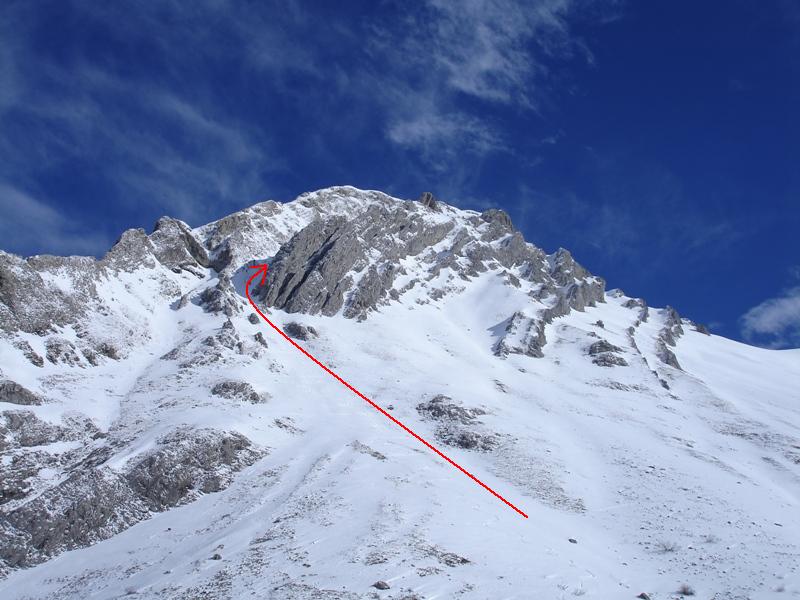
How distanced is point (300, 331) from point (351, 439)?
30.0 m

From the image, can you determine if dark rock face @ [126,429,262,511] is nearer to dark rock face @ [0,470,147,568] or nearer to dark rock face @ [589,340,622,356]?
dark rock face @ [0,470,147,568]

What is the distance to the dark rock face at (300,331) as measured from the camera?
79181 mm

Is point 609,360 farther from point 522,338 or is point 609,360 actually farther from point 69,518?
point 69,518

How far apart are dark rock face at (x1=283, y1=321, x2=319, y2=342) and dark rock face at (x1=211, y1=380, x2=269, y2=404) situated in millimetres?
19811

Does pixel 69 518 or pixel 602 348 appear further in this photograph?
pixel 602 348

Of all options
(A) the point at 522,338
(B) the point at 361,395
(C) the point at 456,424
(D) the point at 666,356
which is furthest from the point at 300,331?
(D) the point at 666,356

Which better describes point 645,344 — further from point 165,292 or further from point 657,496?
point 165,292

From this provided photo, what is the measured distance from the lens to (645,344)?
10581 centimetres

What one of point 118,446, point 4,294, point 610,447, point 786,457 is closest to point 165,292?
point 4,294

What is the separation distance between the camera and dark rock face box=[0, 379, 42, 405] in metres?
49.2

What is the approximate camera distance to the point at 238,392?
58281 mm

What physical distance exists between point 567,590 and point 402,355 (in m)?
51.3

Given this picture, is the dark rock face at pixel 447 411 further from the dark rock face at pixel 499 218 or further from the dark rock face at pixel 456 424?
the dark rock face at pixel 499 218

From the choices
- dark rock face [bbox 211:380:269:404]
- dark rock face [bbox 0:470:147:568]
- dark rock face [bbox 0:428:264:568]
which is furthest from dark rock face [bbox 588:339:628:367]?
dark rock face [bbox 0:470:147:568]
